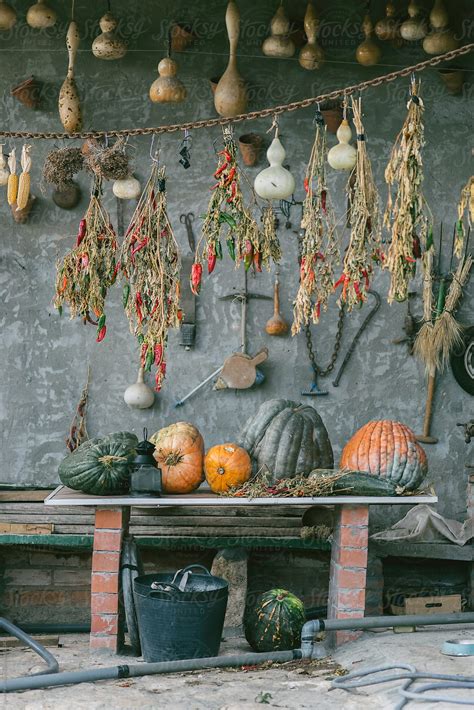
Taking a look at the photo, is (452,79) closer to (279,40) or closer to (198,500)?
(279,40)

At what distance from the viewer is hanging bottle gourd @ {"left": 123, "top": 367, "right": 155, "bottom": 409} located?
27.1 feet

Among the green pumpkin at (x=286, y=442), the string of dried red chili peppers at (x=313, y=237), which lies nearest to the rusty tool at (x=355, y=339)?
the green pumpkin at (x=286, y=442)

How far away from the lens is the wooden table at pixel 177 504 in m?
6.37

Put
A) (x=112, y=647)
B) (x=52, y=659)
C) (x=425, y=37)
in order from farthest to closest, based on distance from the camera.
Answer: (x=425, y=37) → (x=112, y=647) → (x=52, y=659)

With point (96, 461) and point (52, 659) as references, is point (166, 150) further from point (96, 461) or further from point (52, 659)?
point (52, 659)

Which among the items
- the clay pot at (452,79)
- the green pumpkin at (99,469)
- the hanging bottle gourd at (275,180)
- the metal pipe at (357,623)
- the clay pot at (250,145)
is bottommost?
the metal pipe at (357,623)

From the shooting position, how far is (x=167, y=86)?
310 inches

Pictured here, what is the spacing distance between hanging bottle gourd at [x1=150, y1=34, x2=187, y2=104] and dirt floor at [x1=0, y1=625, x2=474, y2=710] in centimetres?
425

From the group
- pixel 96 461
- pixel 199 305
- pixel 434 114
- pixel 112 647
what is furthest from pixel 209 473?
pixel 434 114

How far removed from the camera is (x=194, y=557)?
7.53 metres

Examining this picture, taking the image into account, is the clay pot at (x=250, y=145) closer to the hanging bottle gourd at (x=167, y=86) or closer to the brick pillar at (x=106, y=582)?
the hanging bottle gourd at (x=167, y=86)

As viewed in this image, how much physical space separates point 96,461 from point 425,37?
4404 millimetres

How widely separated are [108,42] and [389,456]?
400 cm

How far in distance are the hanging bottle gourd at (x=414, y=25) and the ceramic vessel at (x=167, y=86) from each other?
1821 mm
